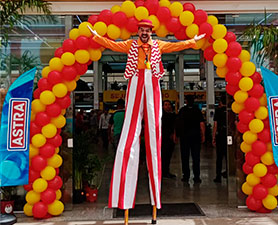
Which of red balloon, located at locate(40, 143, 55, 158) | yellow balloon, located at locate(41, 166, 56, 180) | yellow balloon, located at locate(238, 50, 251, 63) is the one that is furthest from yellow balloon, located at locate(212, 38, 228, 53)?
yellow balloon, located at locate(41, 166, 56, 180)

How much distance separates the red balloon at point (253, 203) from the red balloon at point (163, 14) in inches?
95.7

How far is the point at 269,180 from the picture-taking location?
435 centimetres

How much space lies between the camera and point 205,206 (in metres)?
4.98

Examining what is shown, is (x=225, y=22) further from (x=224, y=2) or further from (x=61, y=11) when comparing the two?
(x=61, y=11)

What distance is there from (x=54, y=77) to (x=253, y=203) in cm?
288

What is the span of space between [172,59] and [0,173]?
12342 mm

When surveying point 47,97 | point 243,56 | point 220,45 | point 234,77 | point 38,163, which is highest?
point 220,45

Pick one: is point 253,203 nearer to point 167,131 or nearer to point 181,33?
point 181,33

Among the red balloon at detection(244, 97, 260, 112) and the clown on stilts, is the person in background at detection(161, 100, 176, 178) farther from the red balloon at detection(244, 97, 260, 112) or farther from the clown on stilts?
the clown on stilts

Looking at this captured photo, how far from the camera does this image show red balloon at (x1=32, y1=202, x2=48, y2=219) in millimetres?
4270

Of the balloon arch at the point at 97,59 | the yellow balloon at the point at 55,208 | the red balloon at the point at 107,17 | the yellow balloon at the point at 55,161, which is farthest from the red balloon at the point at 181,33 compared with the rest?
the yellow balloon at the point at 55,208

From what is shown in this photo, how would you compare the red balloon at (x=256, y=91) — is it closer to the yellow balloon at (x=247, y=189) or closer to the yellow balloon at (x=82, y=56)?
the yellow balloon at (x=247, y=189)

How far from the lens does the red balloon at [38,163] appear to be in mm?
4246

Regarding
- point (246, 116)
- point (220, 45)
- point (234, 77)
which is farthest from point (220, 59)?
point (246, 116)
